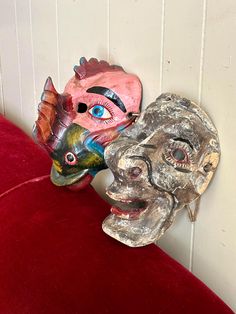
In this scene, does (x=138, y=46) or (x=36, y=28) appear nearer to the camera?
(x=138, y=46)

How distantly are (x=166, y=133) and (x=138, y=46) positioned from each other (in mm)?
200

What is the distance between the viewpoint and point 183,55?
61cm

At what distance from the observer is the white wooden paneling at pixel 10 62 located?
1113mm

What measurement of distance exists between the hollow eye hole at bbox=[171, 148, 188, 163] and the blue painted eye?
14cm

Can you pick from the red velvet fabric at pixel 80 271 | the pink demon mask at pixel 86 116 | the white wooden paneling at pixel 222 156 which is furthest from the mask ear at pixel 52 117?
the white wooden paneling at pixel 222 156

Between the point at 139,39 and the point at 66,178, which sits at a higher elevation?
the point at 139,39

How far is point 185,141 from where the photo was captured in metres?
0.54

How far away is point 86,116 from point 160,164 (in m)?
0.17

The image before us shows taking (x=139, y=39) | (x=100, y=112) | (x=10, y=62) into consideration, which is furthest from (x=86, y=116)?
(x=10, y=62)

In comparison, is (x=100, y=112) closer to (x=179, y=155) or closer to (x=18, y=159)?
(x=179, y=155)

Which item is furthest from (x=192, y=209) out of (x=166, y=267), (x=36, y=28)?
(x=36, y=28)

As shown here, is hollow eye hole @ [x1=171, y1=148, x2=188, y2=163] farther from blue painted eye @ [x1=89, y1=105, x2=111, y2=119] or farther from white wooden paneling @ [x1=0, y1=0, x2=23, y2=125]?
white wooden paneling @ [x1=0, y1=0, x2=23, y2=125]

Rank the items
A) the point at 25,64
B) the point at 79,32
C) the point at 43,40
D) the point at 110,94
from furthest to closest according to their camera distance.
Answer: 1. the point at 25,64
2. the point at 43,40
3. the point at 79,32
4. the point at 110,94

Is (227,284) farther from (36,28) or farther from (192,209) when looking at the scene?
(36,28)
